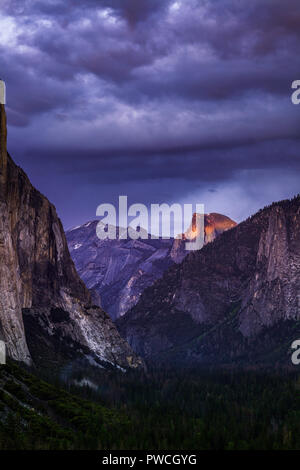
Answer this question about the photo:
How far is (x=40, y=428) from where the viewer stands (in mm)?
178375

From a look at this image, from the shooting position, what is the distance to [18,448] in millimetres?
158750
